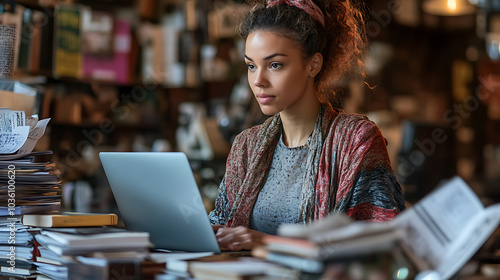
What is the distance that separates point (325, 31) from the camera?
1701 millimetres

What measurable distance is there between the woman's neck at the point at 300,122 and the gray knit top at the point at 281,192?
3cm

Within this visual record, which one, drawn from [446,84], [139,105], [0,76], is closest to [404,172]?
[446,84]

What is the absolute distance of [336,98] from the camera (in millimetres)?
1866

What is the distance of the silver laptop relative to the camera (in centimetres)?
111

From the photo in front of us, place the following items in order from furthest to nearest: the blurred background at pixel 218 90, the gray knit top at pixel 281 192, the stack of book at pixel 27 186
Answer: the blurred background at pixel 218 90
the gray knit top at pixel 281 192
the stack of book at pixel 27 186

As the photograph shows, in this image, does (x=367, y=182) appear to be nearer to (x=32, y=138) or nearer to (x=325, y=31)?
(x=325, y=31)

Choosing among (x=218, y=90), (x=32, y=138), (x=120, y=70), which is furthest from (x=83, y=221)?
(x=218, y=90)

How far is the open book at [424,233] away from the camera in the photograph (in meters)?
0.75

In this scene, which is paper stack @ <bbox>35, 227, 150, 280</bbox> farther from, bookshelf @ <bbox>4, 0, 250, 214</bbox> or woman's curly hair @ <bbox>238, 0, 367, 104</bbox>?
bookshelf @ <bbox>4, 0, 250, 214</bbox>

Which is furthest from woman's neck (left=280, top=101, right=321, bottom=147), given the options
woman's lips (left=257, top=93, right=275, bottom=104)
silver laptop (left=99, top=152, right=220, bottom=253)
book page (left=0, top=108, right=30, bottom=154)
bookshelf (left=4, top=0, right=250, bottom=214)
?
bookshelf (left=4, top=0, right=250, bottom=214)

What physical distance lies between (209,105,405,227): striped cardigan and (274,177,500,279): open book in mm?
571

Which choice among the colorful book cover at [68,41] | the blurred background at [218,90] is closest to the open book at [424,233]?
the blurred background at [218,90]

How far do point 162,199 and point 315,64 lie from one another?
696mm

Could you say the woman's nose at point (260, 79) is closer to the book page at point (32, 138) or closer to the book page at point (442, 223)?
the book page at point (32, 138)
